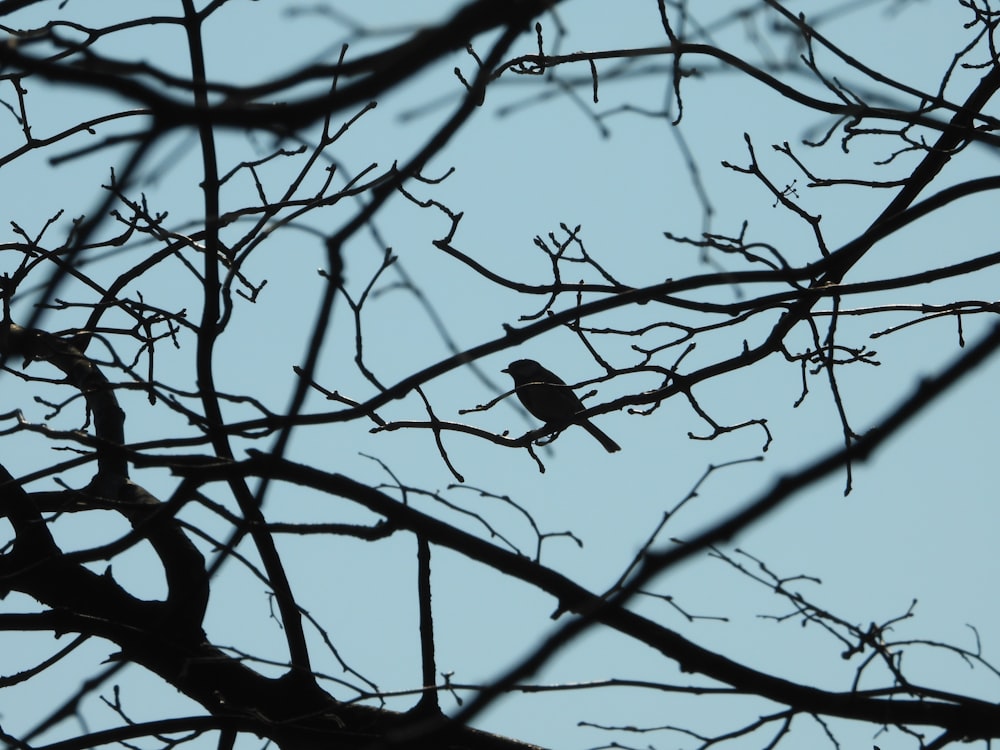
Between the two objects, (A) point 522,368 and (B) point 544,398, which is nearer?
(B) point 544,398

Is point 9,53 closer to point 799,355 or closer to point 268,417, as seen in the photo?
point 268,417

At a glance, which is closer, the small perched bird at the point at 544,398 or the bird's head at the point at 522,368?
the small perched bird at the point at 544,398

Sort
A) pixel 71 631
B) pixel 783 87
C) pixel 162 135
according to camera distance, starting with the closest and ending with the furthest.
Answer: pixel 162 135
pixel 783 87
pixel 71 631

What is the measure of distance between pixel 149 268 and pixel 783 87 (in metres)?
2.42

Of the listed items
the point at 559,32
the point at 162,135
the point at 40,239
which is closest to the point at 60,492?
the point at 40,239

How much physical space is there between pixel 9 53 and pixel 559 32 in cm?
117

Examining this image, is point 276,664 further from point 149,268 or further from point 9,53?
point 149,268

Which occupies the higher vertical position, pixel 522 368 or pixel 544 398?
pixel 522 368

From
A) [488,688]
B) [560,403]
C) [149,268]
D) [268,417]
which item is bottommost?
[488,688]

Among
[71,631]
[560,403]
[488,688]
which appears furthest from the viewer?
[560,403]

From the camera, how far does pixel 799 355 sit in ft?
12.8

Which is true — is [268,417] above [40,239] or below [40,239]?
below

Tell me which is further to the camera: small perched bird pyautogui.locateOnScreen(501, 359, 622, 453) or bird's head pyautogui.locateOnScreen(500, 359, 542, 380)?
bird's head pyautogui.locateOnScreen(500, 359, 542, 380)

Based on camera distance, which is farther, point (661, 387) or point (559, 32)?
point (661, 387)
